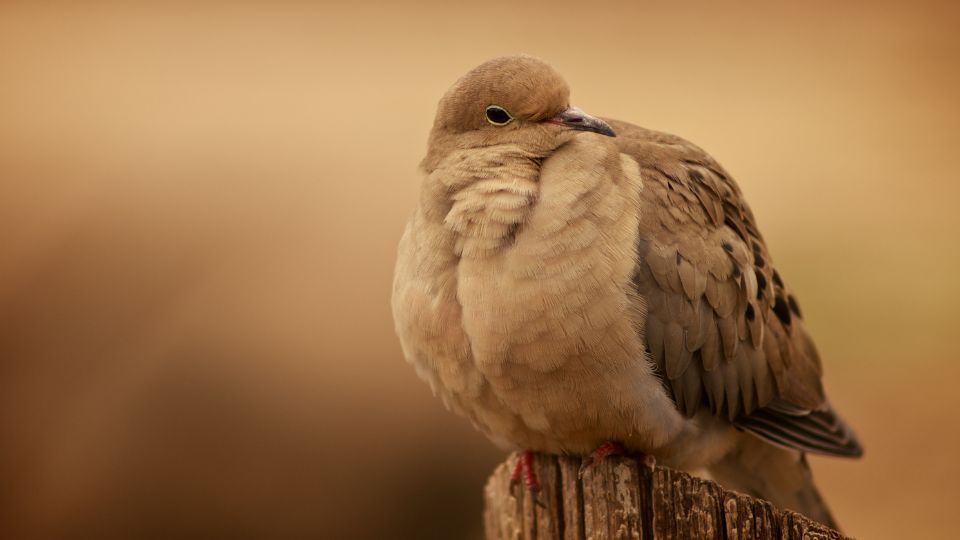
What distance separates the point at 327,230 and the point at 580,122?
4241 mm

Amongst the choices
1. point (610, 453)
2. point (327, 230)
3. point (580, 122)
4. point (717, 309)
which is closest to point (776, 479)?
point (717, 309)

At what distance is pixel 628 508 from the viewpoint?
350 centimetres

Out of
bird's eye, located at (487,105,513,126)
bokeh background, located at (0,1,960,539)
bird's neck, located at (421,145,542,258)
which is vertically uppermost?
bird's eye, located at (487,105,513,126)

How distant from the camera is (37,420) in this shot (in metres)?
7.18

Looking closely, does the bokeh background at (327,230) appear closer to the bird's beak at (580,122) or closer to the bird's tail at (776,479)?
the bird's tail at (776,479)

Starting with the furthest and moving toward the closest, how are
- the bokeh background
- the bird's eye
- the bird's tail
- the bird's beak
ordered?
A: the bokeh background → the bird's tail → the bird's eye → the bird's beak

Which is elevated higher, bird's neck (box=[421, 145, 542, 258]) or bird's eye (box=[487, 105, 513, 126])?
bird's eye (box=[487, 105, 513, 126])

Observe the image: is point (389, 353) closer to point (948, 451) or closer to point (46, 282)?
point (46, 282)

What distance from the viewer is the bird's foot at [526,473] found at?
394 cm

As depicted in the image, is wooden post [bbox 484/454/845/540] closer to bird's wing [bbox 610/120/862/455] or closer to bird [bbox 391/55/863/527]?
bird [bbox 391/55/863/527]

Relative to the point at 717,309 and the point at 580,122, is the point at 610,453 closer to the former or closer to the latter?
the point at 717,309

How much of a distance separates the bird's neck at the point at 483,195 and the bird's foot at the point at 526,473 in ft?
2.50

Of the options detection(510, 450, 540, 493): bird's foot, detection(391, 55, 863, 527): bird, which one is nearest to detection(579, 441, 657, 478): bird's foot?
detection(391, 55, 863, 527): bird

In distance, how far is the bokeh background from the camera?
6.98 meters
